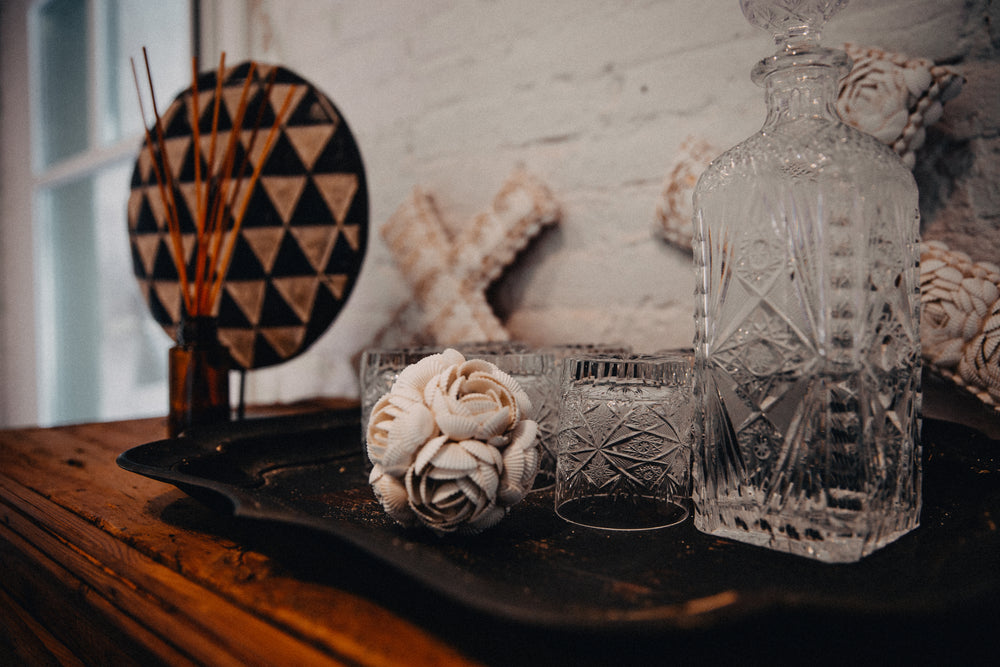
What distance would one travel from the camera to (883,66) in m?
0.63

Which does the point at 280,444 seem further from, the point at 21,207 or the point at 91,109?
the point at 21,207

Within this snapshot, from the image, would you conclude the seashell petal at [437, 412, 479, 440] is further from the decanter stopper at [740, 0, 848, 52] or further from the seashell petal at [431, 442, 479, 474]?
the decanter stopper at [740, 0, 848, 52]

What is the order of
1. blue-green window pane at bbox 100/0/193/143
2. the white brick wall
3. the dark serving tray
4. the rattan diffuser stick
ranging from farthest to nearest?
1. blue-green window pane at bbox 100/0/193/143
2. the rattan diffuser stick
3. the white brick wall
4. the dark serving tray

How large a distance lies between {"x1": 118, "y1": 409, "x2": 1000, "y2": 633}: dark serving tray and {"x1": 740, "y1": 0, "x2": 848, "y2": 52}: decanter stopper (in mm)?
364

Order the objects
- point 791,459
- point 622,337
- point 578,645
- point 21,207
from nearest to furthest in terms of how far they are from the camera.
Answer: point 578,645
point 791,459
point 622,337
point 21,207

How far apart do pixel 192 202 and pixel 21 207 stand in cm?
194

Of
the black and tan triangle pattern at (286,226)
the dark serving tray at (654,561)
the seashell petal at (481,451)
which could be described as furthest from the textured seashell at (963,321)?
the black and tan triangle pattern at (286,226)

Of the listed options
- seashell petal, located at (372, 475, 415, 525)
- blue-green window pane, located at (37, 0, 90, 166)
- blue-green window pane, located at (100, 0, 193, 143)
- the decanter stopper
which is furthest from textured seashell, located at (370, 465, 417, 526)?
blue-green window pane, located at (37, 0, 90, 166)

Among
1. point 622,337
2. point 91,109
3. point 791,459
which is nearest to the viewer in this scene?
point 791,459

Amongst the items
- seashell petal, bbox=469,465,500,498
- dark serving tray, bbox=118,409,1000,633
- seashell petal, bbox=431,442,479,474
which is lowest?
dark serving tray, bbox=118,409,1000,633

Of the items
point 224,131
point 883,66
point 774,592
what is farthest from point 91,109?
point 774,592

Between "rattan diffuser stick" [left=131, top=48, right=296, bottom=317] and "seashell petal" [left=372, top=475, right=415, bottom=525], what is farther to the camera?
"rattan diffuser stick" [left=131, top=48, right=296, bottom=317]

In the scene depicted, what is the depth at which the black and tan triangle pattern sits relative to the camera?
992 millimetres

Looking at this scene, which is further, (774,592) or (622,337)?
(622,337)
